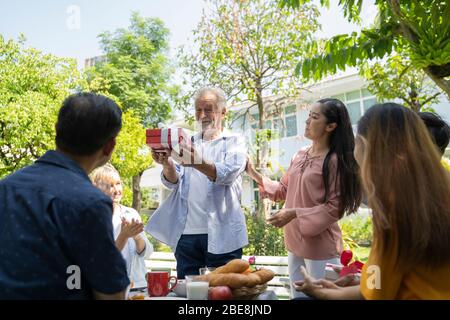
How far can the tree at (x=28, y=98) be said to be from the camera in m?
8.73

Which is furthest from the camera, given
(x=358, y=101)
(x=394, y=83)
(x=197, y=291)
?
(x=358, y=101)

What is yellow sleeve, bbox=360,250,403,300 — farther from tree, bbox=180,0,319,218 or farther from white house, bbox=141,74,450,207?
white house, bbox=141,74,450,207

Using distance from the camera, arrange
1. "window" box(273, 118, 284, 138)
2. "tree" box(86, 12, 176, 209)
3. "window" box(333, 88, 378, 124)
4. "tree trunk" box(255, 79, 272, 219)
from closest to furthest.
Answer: "tree trunk" box(255, 79, 272, 219) → "window" box(273, 118, 284, 138) → "window" box(333, 88, 378, 124) → "tree" box(86, 12, 176, 209)

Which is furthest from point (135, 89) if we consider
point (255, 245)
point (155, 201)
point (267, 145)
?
point (255, 245)

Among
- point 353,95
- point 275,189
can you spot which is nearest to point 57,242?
point 275,189

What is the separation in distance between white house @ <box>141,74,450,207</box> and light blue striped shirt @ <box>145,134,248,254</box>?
740cm

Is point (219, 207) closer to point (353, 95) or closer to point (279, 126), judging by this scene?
point (279, 126)

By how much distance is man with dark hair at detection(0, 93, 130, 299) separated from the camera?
1136 millimetres

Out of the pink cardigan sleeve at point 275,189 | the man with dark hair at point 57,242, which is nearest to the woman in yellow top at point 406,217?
the man with dark hair at point 57,242

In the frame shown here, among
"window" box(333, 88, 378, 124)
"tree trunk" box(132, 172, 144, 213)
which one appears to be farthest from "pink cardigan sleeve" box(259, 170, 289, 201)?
"tree trunk" box(132, 172, 144, 213)

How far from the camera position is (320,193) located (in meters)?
2.24

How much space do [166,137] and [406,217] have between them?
117 centimetres
